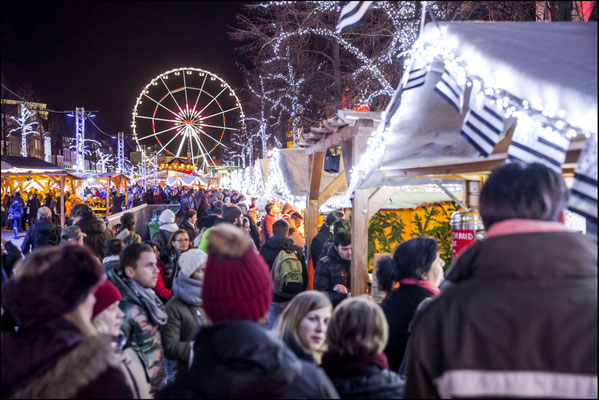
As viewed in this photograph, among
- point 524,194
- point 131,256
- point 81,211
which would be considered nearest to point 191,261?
point 131,256

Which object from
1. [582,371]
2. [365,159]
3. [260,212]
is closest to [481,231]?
[365,159]

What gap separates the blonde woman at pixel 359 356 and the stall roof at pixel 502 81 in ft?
4.09

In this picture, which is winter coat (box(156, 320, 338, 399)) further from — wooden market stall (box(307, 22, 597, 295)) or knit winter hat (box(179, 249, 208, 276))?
knit winter hat (box(179, 249, 208, 276))

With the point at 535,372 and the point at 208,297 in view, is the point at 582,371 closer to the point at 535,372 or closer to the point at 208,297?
the point at 535,372

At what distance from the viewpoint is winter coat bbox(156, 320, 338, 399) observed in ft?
5.20

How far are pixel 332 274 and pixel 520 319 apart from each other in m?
3.90

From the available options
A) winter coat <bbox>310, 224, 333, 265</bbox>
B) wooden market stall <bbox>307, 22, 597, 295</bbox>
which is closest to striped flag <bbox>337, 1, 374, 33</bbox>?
wooden market stall <bbox>307, 22, 597, 295</bbox>

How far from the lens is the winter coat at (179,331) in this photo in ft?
11.5

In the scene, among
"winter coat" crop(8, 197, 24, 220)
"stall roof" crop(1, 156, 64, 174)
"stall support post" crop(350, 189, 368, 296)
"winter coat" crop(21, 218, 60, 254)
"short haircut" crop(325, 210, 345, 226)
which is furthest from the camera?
"winter coat" crop(8, 197, 24, 220)

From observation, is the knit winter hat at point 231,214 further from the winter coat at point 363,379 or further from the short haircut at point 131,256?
the winter coat at point 363,379

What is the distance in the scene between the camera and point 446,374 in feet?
5.26

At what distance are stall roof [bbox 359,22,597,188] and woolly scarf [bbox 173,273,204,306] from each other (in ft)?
5.52

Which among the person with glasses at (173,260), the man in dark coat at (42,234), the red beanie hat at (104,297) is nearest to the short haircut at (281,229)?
the person with glasses at (173,260)

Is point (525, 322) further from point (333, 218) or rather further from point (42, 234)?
point (42, 234)
